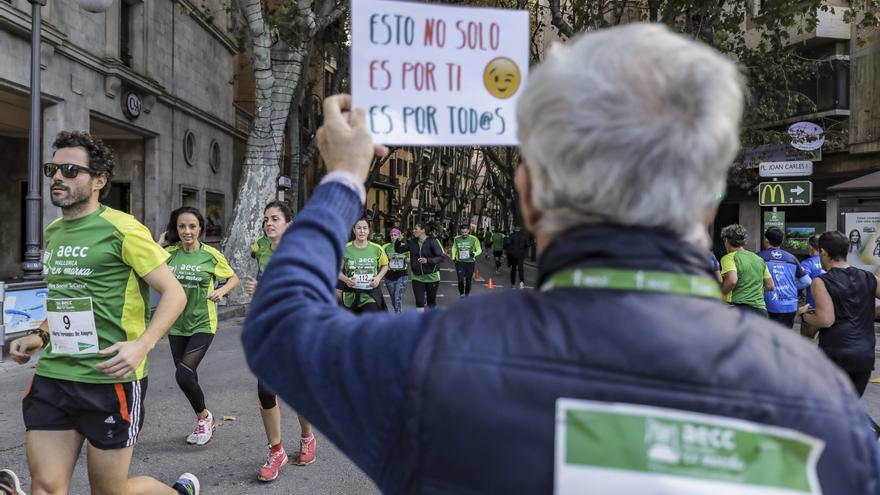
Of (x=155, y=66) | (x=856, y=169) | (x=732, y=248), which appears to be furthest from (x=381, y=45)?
(x=856, y=169)

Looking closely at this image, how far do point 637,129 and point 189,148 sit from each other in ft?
71.5

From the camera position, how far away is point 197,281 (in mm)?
5930

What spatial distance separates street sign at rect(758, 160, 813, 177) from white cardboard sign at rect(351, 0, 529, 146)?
11146 millimetres

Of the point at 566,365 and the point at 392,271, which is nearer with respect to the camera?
the point at 566,365

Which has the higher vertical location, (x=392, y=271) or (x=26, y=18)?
(x=26, y=18)

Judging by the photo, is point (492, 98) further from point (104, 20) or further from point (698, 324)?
point (104, 20)

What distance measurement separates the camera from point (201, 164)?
22.1 m

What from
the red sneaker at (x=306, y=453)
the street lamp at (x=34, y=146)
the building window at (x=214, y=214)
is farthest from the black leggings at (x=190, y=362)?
the building window at (x=214, y=214)

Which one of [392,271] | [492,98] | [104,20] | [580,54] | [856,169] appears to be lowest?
[392,271]

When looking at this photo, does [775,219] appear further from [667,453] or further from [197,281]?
[667,453]

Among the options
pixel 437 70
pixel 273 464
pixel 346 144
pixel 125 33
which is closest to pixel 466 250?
pixel 125 33

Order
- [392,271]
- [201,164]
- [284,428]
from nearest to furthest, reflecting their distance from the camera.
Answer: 1. [284,428]
2. [392,271]
3. [201,164]

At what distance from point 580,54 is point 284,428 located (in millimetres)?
5470

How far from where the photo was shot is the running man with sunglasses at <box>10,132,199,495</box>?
315 centimetres
